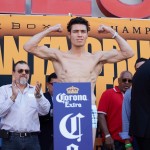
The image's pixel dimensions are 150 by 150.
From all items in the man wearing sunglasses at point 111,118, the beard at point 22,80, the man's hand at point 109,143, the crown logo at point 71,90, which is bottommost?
the man's hand at point 109,143

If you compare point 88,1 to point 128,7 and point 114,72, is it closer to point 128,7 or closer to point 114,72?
point 128,7

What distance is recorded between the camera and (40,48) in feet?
11.2

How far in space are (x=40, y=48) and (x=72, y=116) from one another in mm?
820

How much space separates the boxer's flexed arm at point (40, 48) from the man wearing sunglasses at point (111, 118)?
104cm

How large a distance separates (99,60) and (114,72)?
1.44 m

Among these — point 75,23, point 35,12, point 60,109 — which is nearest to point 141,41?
point 35,12

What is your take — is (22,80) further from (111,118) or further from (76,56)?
(111,118)

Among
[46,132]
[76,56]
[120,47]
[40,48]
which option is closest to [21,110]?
[46,132]

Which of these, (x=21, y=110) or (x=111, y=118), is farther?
(x=111, y=118)

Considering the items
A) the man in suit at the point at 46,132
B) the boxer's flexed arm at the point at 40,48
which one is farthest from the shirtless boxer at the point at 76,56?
the man in suit at the point at 46,132

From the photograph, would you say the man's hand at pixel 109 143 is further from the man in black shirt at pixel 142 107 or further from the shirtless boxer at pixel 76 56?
the man in black shirt at pixel 142 107

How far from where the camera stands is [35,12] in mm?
5230

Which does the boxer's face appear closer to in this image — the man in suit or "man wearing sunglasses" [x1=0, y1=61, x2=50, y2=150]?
"man wearing sunglasses" [x1=0, y1=61, x2=50, y2=150]

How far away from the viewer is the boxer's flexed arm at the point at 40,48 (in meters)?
3.37
